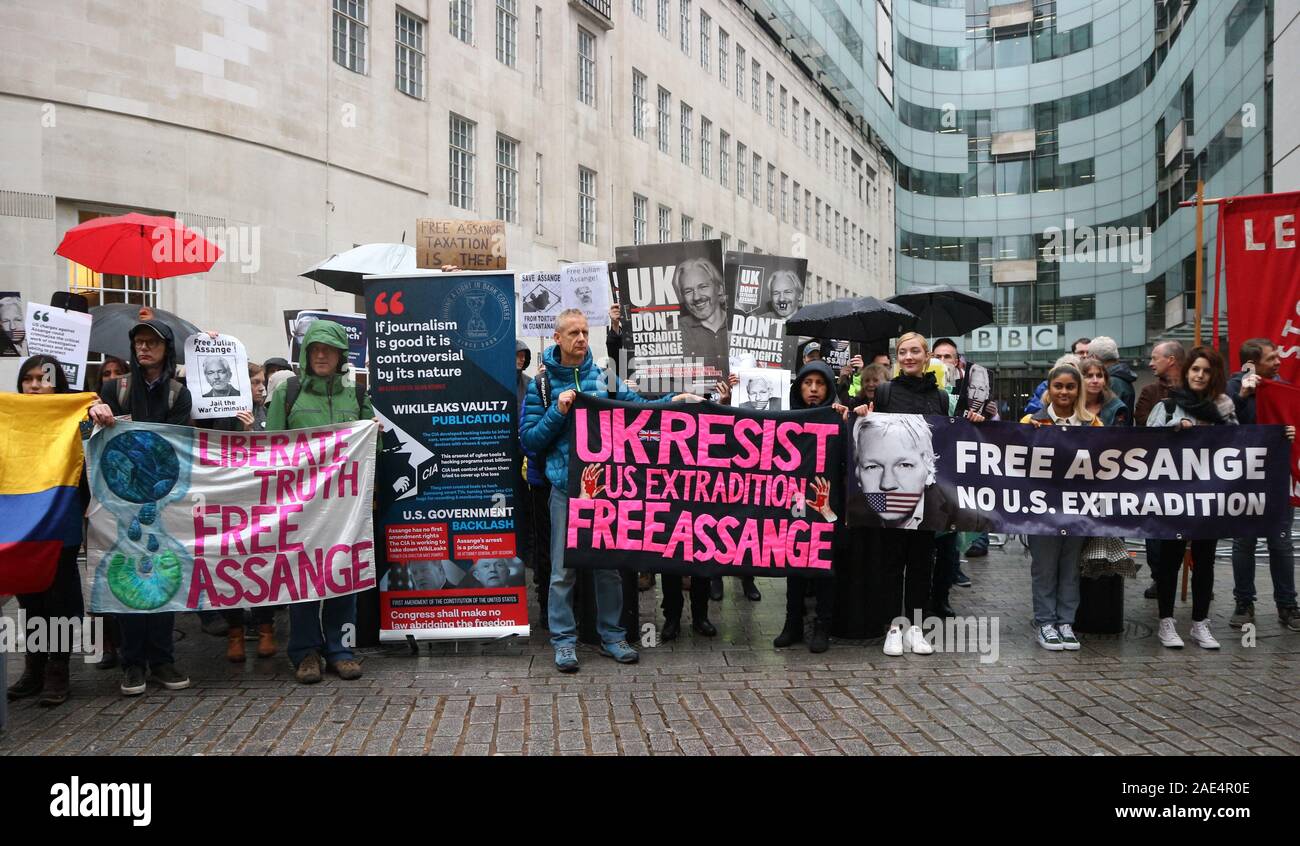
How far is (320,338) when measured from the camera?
6363 millimetres

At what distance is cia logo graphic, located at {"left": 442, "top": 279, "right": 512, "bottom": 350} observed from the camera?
6.82m

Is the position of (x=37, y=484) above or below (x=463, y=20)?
below

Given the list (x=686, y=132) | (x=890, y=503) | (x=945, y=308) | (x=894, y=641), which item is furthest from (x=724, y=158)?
(x=894, y=641)

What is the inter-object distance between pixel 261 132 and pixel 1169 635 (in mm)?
17141

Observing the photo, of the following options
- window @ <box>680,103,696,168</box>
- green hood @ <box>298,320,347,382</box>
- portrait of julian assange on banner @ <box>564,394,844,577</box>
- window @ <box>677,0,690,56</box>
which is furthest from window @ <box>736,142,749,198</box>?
green hood @ <box>298,320,347,382</box>

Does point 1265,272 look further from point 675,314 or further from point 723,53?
point 723,53

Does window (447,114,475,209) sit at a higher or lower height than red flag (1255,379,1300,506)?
higher

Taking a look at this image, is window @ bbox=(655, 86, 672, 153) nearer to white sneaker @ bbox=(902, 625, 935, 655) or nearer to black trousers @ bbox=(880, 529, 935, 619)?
black trousers @ bbox=(880, 529, 935, 619)

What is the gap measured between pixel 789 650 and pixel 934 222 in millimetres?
65009

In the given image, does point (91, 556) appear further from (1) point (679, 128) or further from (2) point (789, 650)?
(1) point (679, 128)

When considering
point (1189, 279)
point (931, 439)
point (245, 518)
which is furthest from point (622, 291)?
point (1189, 279)

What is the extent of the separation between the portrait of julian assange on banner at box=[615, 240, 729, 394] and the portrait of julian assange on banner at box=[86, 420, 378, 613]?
2.33 metres

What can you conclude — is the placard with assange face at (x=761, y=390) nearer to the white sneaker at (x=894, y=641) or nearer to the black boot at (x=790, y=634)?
the black boot at (x=790, y=634)

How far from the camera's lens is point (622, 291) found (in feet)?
26.2
